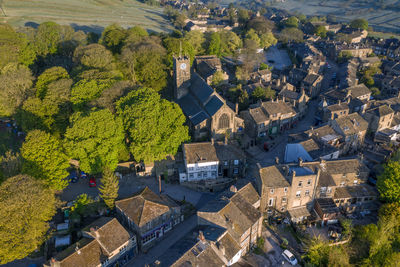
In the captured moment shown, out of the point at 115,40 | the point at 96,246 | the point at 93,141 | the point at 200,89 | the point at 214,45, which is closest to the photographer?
the point at 96,246

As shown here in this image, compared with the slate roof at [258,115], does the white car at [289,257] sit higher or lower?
lower

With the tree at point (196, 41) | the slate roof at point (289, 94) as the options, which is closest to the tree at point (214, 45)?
the tree at point (196, 41)

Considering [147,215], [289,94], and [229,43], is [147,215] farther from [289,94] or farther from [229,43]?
[229,43]

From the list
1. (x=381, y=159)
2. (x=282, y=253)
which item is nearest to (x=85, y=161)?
(x=282, y=253)

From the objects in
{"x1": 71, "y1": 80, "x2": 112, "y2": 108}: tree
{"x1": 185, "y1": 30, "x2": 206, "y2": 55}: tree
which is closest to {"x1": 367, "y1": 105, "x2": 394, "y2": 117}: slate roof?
{"x1": 71, "y1": 80, "x2": 112, "y2": 108}: tree

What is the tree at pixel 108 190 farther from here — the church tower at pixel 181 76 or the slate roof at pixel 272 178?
the church tower at pixel 181 76

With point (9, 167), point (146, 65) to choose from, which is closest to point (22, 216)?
point (9, 167)

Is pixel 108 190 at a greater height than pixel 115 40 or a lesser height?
lesser
